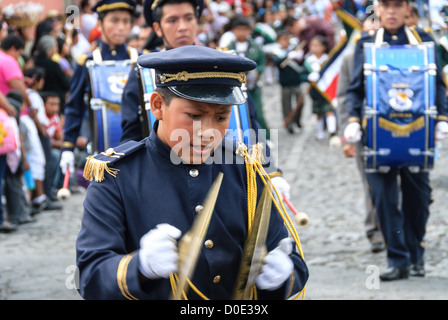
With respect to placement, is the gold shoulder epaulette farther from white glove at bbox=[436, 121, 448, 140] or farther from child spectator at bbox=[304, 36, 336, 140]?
child spectator at bbox=[304, 36, 336, 140]

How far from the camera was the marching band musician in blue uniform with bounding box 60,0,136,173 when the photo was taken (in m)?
6.34

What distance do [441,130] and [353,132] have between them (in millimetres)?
644

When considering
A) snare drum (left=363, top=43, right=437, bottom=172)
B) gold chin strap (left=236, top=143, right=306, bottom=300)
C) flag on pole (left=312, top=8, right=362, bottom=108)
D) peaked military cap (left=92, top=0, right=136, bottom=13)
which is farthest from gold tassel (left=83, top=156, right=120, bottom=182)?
flag on pole (left=312, top=8, right=362, bottom=108)

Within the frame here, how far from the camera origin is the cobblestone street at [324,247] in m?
6.13

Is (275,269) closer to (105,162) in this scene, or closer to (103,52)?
(105,162)

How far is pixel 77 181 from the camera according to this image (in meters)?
10.7

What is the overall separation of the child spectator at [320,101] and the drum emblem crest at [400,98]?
7371 mm

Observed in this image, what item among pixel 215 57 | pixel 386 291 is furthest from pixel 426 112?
pixel 215 57

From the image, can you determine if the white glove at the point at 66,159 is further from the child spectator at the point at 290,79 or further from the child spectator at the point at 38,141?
the child spectator at the point at 290,79

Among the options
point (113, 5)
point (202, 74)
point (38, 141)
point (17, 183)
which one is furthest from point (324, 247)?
point (202, 74)

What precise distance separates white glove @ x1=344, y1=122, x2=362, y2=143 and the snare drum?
100 millimetres

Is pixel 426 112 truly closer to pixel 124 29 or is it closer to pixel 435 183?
pixel 124 29

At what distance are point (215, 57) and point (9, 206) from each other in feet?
21.4

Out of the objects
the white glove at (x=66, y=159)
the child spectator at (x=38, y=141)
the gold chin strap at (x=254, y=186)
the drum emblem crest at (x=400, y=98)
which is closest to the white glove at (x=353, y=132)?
the drum emblem crest at (x=400, y=98)
